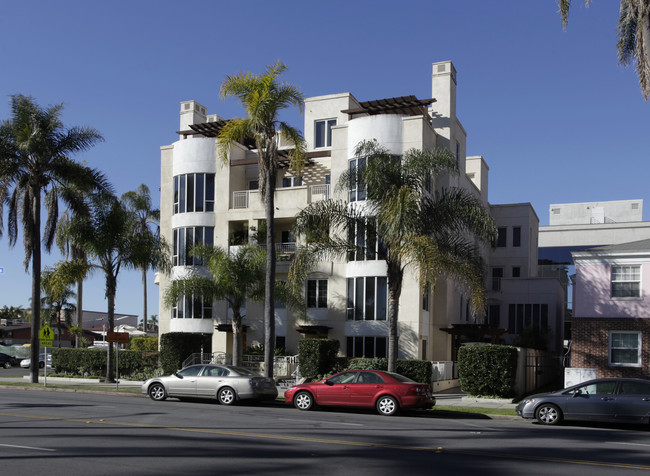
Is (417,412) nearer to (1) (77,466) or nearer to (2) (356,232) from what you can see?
(2) (356,232)

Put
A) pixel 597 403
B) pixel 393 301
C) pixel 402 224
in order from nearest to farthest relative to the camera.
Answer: pixel 597 403 → pixel 402 224 → pixel 393 301

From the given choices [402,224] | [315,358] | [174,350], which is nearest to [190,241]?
[174,350]

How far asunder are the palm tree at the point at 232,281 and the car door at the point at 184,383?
27.0 feet

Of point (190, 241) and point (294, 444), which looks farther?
point (190, 241)

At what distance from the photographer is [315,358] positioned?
29188 mm

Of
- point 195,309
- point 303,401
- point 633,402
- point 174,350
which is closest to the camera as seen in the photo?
point 633,402

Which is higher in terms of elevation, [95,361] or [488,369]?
[488,369]

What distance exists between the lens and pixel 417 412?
20109 millimetres

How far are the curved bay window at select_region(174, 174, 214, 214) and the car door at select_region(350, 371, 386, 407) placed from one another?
19.9 meters

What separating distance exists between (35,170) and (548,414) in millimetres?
23422

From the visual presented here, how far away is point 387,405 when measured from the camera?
19.3 metres

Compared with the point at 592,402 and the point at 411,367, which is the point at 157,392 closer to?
the point at 411,367

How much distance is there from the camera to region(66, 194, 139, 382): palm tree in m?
30.8

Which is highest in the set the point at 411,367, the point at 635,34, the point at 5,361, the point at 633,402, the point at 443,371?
the point at 635,34
